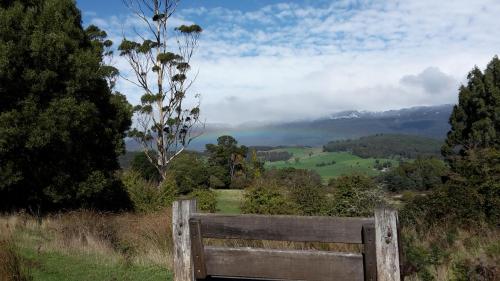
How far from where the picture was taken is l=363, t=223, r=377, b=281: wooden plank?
3199 mm

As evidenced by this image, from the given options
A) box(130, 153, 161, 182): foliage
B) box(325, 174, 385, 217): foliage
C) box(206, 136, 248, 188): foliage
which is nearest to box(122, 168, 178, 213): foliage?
box(325, 174, 385, 217): foliage

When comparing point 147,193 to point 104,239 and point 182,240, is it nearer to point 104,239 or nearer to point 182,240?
point 104,239

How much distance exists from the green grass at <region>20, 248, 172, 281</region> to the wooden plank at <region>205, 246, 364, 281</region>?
3.92m

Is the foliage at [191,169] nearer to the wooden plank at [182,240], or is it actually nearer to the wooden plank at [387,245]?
the wooden plank at [182,240]

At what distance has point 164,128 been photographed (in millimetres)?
33812

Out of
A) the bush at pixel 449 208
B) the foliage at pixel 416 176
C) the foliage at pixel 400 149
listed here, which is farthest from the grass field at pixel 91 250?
the foliage at pixel 400 149

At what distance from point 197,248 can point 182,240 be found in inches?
5.7

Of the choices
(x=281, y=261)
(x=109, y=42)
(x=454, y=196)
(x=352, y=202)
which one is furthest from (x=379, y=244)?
(x=109, y=42)

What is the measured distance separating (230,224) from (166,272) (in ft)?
14.3

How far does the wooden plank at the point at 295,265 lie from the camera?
325 cm

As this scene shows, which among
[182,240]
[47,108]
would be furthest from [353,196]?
[47,108]

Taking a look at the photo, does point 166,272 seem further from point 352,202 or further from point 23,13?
point 23,13

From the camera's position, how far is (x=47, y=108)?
17.3m

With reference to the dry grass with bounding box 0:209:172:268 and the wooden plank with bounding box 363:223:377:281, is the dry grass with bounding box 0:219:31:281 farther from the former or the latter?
the wooden plank with bounding box 363:223:377:281
